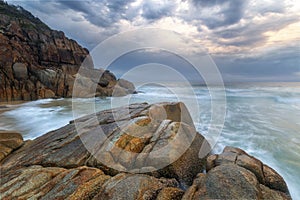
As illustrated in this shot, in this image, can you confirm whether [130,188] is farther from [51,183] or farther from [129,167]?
[51,183]

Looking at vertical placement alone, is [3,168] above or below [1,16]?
below

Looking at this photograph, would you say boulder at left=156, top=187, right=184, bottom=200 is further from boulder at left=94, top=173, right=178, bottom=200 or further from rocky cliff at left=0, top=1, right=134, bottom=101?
rocky cliff at left=0, top=1, right=134, bottom=101

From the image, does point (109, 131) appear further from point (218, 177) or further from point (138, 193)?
point (218, 177)

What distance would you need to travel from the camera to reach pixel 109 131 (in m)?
4.84

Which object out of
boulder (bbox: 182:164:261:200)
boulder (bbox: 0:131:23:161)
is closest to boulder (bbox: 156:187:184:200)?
boulder (bbox: 182:164:261:200)

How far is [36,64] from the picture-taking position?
2581cm

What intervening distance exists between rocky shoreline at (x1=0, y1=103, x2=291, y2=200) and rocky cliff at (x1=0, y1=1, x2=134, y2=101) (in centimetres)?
1943

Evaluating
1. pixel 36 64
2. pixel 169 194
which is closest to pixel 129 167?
pixel 169 194

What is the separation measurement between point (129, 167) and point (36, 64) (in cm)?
2890

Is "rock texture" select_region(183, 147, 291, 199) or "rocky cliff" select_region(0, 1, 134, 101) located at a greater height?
"rocky cliff" select_region(0, 1, 134, 101)

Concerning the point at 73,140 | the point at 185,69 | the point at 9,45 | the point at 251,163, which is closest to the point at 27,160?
the point at 73,140

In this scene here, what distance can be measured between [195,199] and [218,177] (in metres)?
0.60

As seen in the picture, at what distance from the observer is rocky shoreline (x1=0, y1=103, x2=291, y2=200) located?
2.85 meters

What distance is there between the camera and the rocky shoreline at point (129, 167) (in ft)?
9.36
